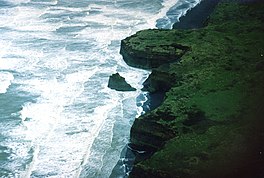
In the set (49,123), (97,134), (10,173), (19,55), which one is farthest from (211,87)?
(19,55)

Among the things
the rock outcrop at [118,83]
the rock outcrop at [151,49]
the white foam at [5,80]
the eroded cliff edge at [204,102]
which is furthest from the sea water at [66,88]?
the eroded cliff edge at [204,102]

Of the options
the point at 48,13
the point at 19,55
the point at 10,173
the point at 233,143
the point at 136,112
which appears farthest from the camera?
the point at 48,13

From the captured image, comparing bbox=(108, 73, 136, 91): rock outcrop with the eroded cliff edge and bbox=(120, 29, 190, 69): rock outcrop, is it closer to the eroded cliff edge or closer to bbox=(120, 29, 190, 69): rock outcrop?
the eroded cliff edge

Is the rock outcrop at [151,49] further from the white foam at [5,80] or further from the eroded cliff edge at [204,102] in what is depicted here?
the white foam at [5,80]

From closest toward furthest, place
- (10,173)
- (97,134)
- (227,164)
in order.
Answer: (227,164) < (10,173) < (97,134)

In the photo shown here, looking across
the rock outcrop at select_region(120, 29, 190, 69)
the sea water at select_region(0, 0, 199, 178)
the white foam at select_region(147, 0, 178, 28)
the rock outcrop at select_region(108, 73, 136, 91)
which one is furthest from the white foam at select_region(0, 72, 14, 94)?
the white foam at select_region(147, 0, 178, 28)

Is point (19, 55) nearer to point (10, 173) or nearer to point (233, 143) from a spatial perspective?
point (10, 173)

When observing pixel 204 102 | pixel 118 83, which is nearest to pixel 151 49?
pixel 118 83
